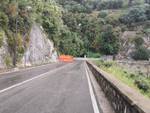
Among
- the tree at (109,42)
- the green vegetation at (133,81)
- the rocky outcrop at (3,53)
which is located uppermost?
the tree at (109,42)

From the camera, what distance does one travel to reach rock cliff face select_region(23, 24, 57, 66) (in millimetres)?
57494

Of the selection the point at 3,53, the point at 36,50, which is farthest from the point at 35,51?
the point at 3,53

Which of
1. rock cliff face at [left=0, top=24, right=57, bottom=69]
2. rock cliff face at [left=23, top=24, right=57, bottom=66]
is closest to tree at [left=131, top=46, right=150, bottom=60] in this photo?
rock cliff face at [left=0, top=24, right=57, bottom=69]

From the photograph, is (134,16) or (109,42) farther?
(134,16)

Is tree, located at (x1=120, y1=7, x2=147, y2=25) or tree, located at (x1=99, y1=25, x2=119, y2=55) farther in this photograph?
tree, located at (x1=120, y1=7, x2=147, y2=25)

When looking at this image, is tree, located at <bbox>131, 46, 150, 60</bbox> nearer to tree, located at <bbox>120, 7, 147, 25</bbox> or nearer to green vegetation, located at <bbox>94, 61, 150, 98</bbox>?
tree, located at <bbox>120, 7, 147, 25</bbox>

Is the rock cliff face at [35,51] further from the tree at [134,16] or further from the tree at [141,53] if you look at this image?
the tree at [134,16]

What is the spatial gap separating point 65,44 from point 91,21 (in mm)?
40937

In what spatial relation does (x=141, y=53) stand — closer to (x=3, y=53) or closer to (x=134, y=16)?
(x=134, y=16)

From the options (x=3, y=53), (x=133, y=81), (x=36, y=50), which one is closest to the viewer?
(x=133, y=81)

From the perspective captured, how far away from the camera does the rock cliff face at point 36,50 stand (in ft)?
189

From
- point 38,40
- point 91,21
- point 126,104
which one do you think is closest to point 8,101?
point 126,104

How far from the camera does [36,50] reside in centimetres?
6512

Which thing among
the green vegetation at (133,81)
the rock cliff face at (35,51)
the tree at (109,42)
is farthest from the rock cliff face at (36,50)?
the tree at (109,42)
